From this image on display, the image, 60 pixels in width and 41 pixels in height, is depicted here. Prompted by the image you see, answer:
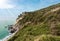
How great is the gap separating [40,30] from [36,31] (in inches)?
132

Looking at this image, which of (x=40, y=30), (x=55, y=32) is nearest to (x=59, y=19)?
(x=40, y=30)

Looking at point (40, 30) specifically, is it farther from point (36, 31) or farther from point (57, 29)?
point (57, 29)

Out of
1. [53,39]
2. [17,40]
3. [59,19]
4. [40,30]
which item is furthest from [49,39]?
[59,19]

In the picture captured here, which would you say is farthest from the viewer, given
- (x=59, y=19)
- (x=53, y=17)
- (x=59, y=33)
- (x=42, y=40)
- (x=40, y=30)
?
(x=53, y=17)

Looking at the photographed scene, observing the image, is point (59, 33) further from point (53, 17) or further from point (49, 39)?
point (53, 17)

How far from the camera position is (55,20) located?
605 feet

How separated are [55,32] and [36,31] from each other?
26164 mm

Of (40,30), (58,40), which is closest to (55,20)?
(40,30)

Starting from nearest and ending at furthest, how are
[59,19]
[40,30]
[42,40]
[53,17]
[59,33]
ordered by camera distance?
[42,40] → [59,33] → [40,30] → [59,19] → [53,17]

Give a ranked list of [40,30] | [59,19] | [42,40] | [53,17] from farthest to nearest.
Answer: [53,17]
[59,19]
[40,30]
[42,40]

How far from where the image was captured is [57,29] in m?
147

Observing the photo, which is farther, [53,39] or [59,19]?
[59,19]

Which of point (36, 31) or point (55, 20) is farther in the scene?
point (55, 20)

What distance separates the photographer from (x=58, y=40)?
112 meters
